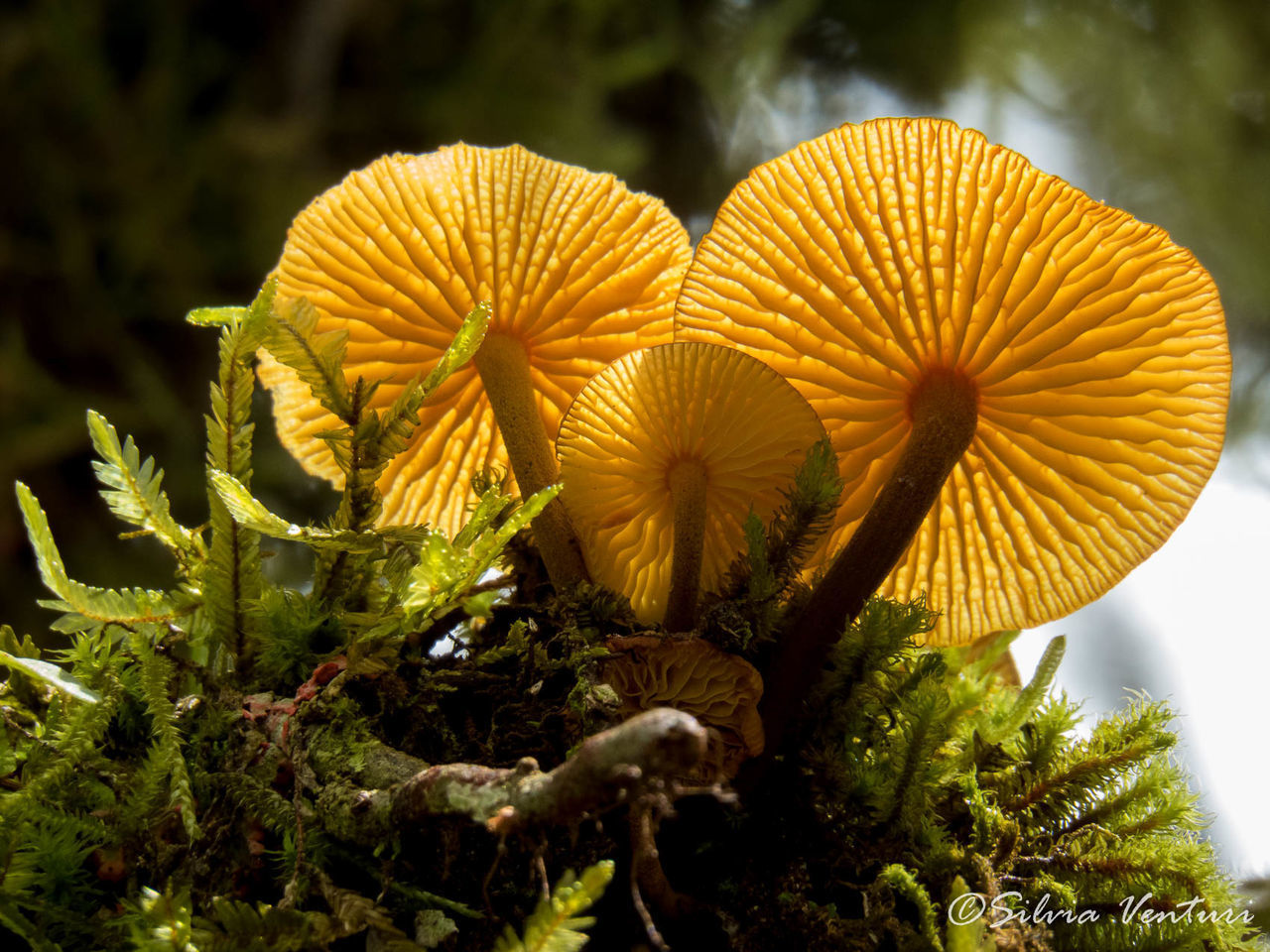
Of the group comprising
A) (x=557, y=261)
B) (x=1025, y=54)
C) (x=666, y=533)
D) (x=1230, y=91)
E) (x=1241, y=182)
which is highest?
(x=1025, y=54)

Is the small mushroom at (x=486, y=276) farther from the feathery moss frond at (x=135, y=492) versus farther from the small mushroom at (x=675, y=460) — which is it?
the feathery moss frond at (x=135, y=492)

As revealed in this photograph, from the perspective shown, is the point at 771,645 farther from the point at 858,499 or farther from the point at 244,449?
the point at 244,449

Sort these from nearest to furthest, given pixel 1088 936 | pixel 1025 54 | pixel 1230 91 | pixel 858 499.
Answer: pixel 1088 936, pixel 858 499, pixel 1230 91, pixel 1025 54

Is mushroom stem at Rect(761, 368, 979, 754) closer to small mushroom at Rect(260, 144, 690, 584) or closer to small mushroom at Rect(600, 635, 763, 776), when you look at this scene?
small mushroom at Rect(600, 635, 763, 776)

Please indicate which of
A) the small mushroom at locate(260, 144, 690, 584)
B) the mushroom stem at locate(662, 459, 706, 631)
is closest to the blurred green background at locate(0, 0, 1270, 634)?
the small mushroom at locate(260, 144, 690, 584)

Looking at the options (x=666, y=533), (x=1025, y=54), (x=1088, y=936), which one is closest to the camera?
(x=1088, y=936)

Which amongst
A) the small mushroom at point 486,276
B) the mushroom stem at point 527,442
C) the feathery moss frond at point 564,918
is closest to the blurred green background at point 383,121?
the small mushroom at point 486,276

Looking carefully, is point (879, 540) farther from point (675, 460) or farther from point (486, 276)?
point (486, 276)

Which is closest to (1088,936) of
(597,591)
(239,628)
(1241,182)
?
(597,591)
